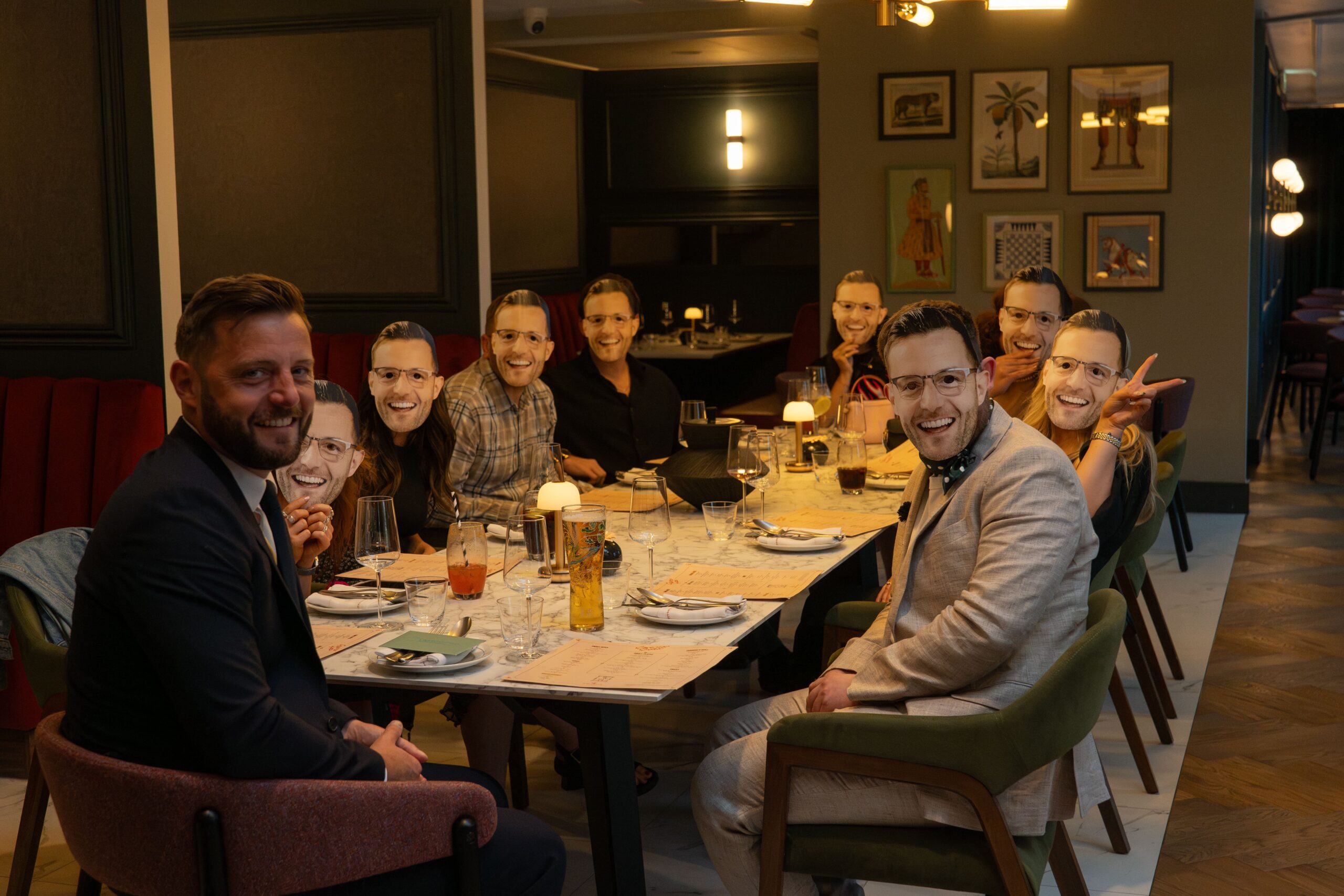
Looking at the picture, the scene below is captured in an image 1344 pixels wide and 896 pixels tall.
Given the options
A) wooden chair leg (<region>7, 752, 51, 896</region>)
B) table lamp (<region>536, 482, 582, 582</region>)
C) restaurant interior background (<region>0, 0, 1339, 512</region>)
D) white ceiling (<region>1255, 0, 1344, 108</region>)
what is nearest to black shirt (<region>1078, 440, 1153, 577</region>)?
table lamp (<region>536, 482, 582, 582</region>)

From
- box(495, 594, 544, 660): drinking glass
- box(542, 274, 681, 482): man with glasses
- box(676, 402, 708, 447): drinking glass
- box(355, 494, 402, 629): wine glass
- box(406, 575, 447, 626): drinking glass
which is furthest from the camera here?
box(542, 274, 681, 482): man with glasses

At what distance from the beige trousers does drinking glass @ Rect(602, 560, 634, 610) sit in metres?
0.38

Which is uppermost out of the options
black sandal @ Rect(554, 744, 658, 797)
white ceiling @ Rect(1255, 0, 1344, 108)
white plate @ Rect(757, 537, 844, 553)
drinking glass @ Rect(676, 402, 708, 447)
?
white ceiling @ Rect(1255, 0, 1344, 108)

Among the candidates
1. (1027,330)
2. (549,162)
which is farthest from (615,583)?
(549,162)

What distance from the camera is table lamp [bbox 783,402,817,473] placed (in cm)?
458

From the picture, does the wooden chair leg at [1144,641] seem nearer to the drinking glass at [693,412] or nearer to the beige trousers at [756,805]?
the drinking glass at [693,412]

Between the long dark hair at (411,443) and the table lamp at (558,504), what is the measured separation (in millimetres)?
593

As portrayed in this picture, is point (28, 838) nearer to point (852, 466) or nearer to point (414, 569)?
point (414, 569)

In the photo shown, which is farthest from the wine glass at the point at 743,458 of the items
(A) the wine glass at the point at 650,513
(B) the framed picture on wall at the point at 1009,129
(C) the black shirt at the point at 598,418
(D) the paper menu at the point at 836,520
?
(B) the framed picture on wall at the point at 1009,129

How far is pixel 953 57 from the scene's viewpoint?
7738mm

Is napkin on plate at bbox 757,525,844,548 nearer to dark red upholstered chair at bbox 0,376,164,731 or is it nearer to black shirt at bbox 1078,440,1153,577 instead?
black shirt at bbox 1078,440,1153,577

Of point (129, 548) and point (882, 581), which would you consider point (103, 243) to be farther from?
point (882, 581)

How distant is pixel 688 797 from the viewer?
3754 mm

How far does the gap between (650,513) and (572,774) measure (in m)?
1.09
